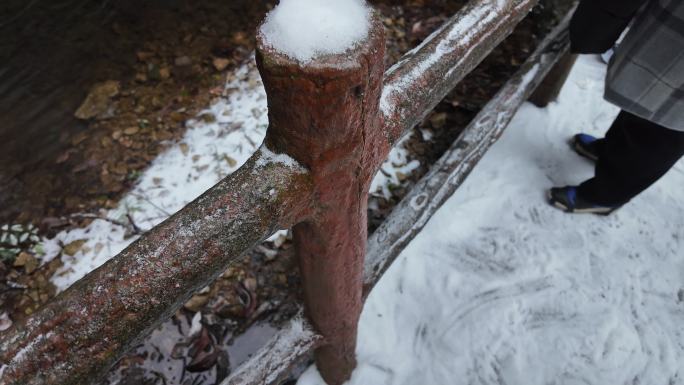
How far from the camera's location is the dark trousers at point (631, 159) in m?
1.83

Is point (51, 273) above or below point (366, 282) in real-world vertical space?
below

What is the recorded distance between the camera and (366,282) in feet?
5.55

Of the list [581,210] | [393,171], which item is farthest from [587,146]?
[393,171]

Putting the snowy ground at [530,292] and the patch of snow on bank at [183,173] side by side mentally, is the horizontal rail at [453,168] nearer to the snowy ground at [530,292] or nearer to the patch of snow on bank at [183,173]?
the snowy ground at [530,292]

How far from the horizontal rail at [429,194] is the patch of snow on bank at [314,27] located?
3.68 ft

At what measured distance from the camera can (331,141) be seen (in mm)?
805

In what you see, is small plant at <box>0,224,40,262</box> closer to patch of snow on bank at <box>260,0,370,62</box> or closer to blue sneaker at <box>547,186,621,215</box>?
patch of snow on bank at <box>260,0,370,62</box>

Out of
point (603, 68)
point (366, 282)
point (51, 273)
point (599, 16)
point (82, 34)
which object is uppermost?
point (599, 16)

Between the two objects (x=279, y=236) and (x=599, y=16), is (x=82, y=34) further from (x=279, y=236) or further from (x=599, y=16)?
(x=599, y=16)

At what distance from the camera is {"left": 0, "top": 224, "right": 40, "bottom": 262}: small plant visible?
8.52 feet

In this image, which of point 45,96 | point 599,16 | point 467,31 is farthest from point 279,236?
point 45,96

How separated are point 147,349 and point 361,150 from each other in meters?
1.97

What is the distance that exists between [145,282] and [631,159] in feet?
7.03

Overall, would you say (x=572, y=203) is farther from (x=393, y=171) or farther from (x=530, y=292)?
(x=393, y=171)
